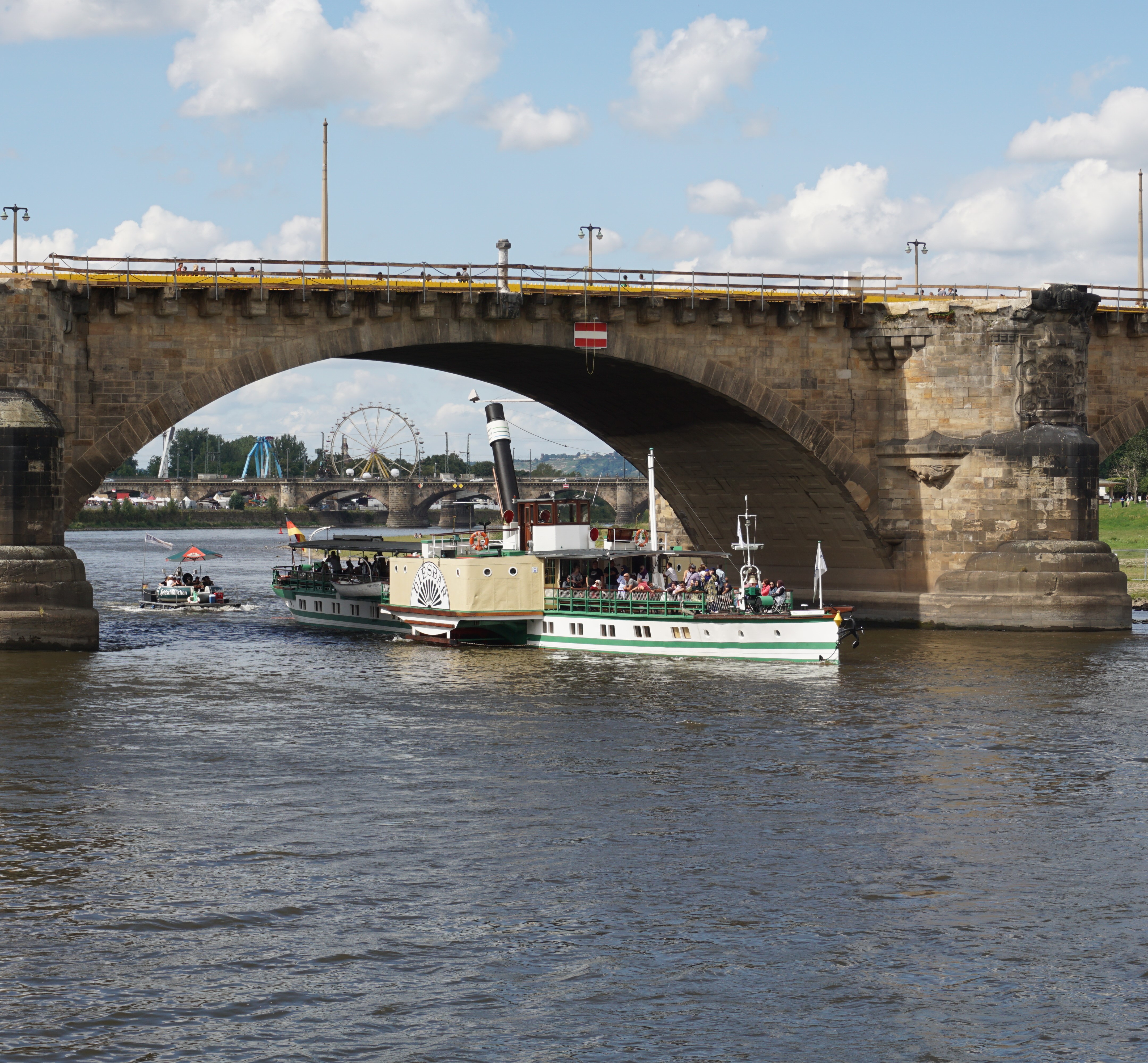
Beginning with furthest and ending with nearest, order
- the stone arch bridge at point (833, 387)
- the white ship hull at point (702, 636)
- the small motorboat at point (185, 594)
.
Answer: the small motorboat at point (185, 594) → the stone arch bridge at point (833, 387) → the white ship hull at point (702, 636)

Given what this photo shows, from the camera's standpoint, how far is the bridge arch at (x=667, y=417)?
52.5m

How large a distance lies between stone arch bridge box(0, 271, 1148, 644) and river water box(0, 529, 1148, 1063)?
506 inches

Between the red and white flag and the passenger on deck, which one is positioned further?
the red and white flag

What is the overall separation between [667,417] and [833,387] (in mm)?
8218

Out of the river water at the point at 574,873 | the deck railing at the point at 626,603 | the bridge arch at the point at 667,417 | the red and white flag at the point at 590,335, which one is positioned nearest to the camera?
the river water at the point at 574,873

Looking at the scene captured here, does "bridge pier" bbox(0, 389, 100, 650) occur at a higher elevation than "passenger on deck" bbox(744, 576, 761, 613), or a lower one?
higher

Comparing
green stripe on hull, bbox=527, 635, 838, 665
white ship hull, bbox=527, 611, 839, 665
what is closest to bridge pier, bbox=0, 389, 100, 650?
white ship hull, bbox=527, 611, 839, 665

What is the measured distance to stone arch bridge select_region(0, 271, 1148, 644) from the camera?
170 ft

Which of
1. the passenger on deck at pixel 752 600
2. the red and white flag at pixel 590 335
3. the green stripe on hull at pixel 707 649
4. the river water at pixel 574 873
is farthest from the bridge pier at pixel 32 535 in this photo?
the passenger on deck at pixel 752 600

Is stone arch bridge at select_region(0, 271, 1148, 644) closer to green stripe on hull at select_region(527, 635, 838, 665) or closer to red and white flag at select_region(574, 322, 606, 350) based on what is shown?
red and white flag at select_region(574, 322, 606, 350)

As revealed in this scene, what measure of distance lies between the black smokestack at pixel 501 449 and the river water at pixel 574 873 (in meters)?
20.7

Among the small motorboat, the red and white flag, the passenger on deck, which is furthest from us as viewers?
the small motorboat

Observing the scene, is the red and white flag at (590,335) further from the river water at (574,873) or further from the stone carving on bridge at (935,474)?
the river water at (574,873)

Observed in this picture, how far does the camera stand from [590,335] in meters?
57.5
